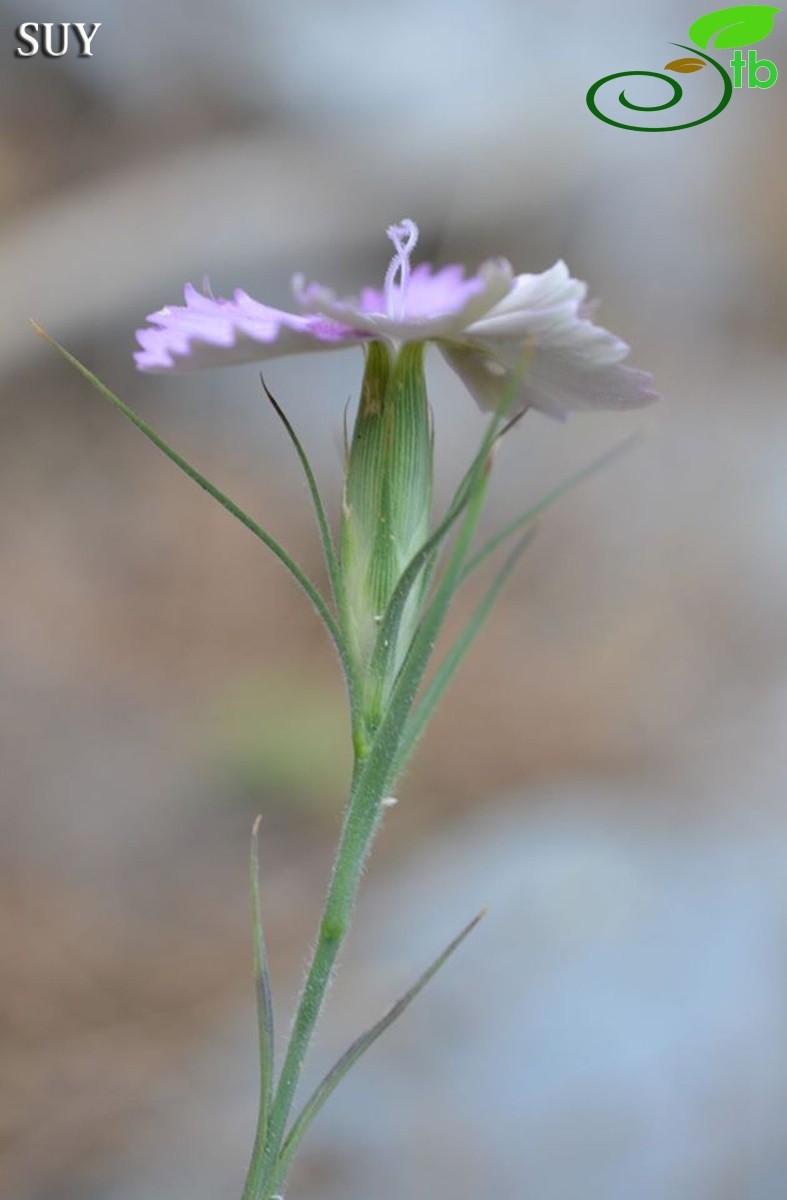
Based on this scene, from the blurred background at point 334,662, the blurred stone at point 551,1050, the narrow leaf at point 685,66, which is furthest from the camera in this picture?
the blurred background at point 334,662

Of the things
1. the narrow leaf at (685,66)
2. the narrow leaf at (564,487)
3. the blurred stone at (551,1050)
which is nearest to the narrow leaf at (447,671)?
the narrow leaf at (564,487)

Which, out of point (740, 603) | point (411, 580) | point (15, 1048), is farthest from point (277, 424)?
point (411, 580)

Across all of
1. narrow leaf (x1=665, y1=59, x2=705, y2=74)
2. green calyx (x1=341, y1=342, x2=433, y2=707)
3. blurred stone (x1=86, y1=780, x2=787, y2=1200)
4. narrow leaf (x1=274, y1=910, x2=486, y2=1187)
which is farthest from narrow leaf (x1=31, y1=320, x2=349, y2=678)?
blurred stone (x1=86, y1=780, x2=787, y2=1200)

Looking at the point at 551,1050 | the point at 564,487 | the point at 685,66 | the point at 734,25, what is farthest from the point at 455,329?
the point at 734,25

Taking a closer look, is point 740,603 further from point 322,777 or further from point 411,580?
point 411,580

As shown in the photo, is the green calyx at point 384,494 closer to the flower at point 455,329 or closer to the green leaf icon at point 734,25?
the flower at point 455,329

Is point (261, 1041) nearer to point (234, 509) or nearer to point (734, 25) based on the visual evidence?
point (234, 509)

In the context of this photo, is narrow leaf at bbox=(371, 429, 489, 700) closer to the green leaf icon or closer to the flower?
the flower
